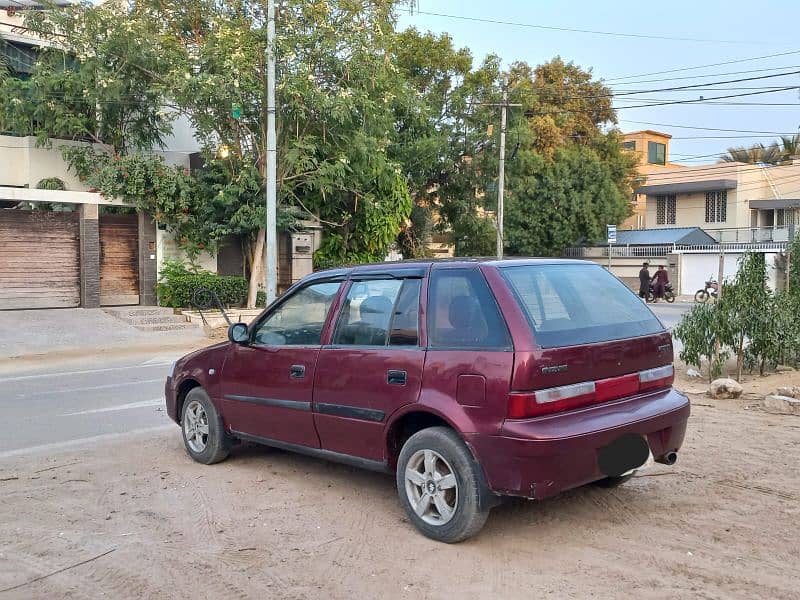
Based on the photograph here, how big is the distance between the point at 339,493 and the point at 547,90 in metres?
33.9

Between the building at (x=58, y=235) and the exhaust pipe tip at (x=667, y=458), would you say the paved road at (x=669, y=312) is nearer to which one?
the building at (x=58, y=235)

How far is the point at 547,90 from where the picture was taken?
3647 centimetres

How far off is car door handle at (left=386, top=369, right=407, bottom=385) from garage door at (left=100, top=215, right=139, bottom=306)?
16993 millimetres

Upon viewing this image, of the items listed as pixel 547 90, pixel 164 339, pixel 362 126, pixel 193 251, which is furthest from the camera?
pixel 547 90

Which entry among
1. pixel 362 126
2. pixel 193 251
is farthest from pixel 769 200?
pixel 193 251

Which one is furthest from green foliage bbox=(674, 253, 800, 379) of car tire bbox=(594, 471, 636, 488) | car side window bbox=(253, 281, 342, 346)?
car side window bbox=(253, 281, 342, 346)

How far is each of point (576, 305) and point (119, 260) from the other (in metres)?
17.7

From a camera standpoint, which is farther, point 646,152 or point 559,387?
point 646,152

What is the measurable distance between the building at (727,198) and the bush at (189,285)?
28.1m

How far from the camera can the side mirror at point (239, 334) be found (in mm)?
5914

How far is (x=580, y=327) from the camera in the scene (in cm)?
454

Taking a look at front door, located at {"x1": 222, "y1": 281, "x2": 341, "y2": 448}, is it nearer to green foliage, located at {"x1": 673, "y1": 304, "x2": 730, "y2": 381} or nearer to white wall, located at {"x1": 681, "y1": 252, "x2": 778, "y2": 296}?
green foliage, located at {"x1": 673, "y1": 304, "x2": 730, "y2": 381}

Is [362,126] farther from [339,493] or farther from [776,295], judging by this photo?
→ [339,493]

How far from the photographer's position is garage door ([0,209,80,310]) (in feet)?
59.8
